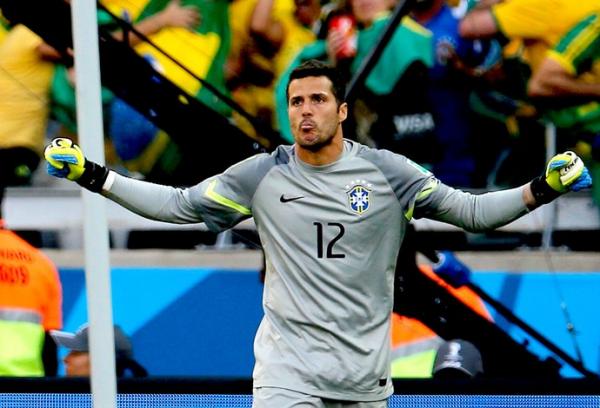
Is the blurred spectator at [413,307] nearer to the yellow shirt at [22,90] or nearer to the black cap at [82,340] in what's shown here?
the black cap at [82,340]

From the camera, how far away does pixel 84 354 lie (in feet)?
23.7

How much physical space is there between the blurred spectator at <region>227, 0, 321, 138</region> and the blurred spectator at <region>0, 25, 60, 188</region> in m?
0.87

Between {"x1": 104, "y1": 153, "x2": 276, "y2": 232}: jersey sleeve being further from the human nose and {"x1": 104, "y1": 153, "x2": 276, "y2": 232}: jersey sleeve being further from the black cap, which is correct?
the black cap

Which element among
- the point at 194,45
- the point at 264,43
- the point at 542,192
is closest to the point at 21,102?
the point at 194,45

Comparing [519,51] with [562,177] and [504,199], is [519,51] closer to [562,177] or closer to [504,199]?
[504,199]

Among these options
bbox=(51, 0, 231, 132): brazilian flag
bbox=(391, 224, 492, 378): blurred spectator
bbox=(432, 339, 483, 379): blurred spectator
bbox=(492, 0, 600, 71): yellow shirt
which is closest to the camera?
bbox=(432, 339, 483, 379): blurred spectator

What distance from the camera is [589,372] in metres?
7.26

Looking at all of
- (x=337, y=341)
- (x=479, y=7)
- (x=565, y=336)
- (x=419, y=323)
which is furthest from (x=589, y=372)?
(x=337, y=341)

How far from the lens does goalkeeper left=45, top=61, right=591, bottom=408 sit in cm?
494

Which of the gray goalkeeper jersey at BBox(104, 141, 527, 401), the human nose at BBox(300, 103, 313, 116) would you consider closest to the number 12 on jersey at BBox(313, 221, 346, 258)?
the gray goalkeeper jersey at BBox(104, 141, 527, 401)

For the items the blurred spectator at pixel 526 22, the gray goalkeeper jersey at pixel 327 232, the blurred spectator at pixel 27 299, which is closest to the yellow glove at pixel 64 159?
the gray goalkeeper jersey at pixel 327 232

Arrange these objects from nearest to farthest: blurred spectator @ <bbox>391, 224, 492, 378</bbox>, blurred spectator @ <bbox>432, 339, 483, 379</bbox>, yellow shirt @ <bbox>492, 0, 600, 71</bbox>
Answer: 1. blurred spectator @ <bbox>432, 339, 483, 379</bbox>
2. blurred spectator @ <bbox>391, 224, 492, 378</bbox>
3. yellow shirt @ <bbox>492, 0, 600, 71</bbox>

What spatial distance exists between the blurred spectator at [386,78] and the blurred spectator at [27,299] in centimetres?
132

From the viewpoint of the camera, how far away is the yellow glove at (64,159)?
473 centimetres
